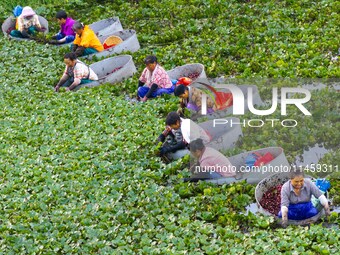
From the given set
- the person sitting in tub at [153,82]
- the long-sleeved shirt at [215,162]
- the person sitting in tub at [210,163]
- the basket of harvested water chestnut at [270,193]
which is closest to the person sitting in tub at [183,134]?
the person sitting in tub at [210,163]

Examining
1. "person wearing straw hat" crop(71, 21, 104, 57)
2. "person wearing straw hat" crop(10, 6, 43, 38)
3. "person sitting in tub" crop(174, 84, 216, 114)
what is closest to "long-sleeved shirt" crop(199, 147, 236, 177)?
"person sitting in tub" crop(174, 84, 216, 114)

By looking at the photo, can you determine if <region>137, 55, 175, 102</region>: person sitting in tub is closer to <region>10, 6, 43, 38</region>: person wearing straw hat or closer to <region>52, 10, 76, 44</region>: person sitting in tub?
<region>52, 10, 76, 44</region>: person sitting in tub

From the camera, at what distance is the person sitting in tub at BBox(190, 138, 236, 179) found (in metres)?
10.8

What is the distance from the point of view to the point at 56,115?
1347 centimetres

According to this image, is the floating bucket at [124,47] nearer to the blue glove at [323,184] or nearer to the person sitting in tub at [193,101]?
Answer: the person sitting in tub at [193,101]

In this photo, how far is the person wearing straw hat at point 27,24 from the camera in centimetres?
1720

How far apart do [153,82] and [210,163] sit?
10.2 feet

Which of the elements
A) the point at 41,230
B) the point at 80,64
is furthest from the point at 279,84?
the point at 41,230

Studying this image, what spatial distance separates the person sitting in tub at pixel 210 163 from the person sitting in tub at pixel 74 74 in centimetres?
407

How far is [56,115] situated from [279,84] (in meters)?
3.80

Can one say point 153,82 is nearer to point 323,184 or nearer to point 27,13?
point 323,184

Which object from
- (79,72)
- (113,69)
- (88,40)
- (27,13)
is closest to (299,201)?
(79,72)

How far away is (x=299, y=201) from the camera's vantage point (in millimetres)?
9789

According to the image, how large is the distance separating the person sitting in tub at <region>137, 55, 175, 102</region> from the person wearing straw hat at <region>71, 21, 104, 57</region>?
2.29 metres
